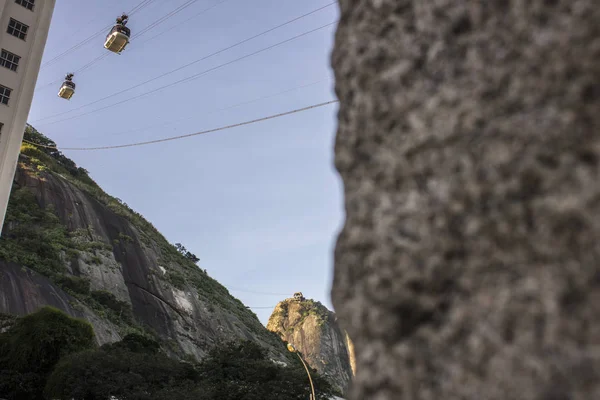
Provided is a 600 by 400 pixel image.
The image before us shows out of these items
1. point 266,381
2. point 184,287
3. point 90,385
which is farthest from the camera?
point 184,287

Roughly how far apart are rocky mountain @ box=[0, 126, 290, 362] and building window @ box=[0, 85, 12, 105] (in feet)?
35.2

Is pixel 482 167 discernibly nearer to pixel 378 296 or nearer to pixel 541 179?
pixel 541 179

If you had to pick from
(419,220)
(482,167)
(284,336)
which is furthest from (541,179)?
(284,336)

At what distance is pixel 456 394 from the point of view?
2.50ft

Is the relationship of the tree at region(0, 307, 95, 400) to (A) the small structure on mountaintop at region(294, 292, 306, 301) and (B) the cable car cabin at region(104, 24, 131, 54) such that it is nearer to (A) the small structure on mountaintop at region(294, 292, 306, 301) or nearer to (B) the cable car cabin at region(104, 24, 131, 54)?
(B) the cable car cabin at region(104, 24, 131, 54)

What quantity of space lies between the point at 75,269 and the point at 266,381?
80.9 feet

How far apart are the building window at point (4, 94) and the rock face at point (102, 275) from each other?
35.2ft

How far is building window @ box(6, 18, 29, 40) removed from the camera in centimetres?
2470

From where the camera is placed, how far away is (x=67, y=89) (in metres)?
22.8

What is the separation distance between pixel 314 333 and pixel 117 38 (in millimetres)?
94569

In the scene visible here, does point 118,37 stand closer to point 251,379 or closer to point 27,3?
point 27,3

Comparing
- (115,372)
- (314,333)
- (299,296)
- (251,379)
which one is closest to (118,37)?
(115,372)

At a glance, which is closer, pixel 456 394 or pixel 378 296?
pixel 456 394

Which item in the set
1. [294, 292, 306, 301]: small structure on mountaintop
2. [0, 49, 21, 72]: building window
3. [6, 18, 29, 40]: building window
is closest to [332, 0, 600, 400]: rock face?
[0, 49, 21, 72]: building window
